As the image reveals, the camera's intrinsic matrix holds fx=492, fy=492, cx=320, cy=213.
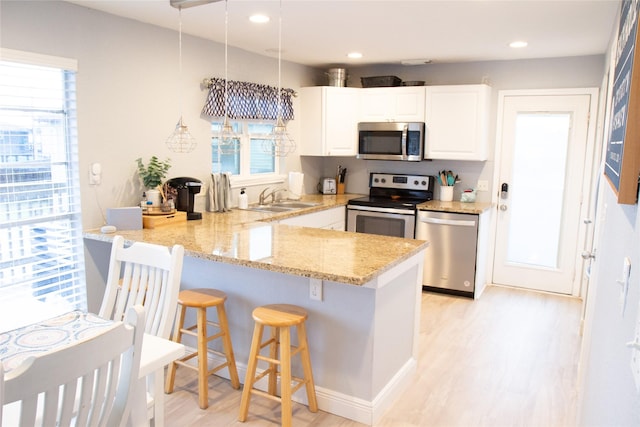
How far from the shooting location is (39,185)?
3033 millimetres

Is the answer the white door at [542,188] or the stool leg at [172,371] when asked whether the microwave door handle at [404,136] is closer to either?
the white door at [542,188]

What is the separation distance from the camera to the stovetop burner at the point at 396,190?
17.1 ft

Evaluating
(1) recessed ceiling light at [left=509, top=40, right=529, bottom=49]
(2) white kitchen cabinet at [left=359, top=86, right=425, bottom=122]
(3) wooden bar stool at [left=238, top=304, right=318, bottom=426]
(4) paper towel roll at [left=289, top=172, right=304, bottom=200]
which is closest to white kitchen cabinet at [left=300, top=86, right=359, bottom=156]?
(2) white kitchen cabinet at [left=359, top=86, right=425, bottom=122]

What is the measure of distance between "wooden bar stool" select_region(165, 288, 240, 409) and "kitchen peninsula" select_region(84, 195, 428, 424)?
13 centimetres

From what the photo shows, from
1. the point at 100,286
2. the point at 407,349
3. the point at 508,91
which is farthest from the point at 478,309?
Answer: the point at 100,286

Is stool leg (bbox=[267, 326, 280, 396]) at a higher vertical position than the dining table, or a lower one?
lower

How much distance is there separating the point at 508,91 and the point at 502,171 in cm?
81

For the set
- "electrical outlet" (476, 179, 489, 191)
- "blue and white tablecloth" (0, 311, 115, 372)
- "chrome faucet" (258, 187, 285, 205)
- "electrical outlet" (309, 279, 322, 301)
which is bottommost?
"electrical outlet" (309, 279, 322, 301)

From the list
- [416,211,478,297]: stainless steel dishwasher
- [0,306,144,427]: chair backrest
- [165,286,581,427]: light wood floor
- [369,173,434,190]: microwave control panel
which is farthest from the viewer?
[369,173,434,190]: microwave control panel

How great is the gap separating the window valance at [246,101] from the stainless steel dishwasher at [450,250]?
70.4 inches

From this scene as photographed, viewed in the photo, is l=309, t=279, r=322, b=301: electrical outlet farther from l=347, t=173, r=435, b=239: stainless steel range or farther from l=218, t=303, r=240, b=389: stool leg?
l=347, t=173, r=435, b=239: stainless steel range

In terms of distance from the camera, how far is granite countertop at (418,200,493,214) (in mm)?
4715

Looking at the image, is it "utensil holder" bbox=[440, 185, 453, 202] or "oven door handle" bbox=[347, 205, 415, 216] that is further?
"utensil holder" bbox=[440, 185, 453, 202]

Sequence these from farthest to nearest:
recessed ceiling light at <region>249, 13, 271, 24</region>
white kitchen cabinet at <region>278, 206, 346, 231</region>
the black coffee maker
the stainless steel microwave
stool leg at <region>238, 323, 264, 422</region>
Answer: the stainless steel microwave → white kitchen cabinet at <region>278, 206, 346, 231</region> → the black coffee maker → recessed ceiling light at <region>249, 13, 271, 24</region> → stool leg at <region>238, 323, 264, 422</region>
